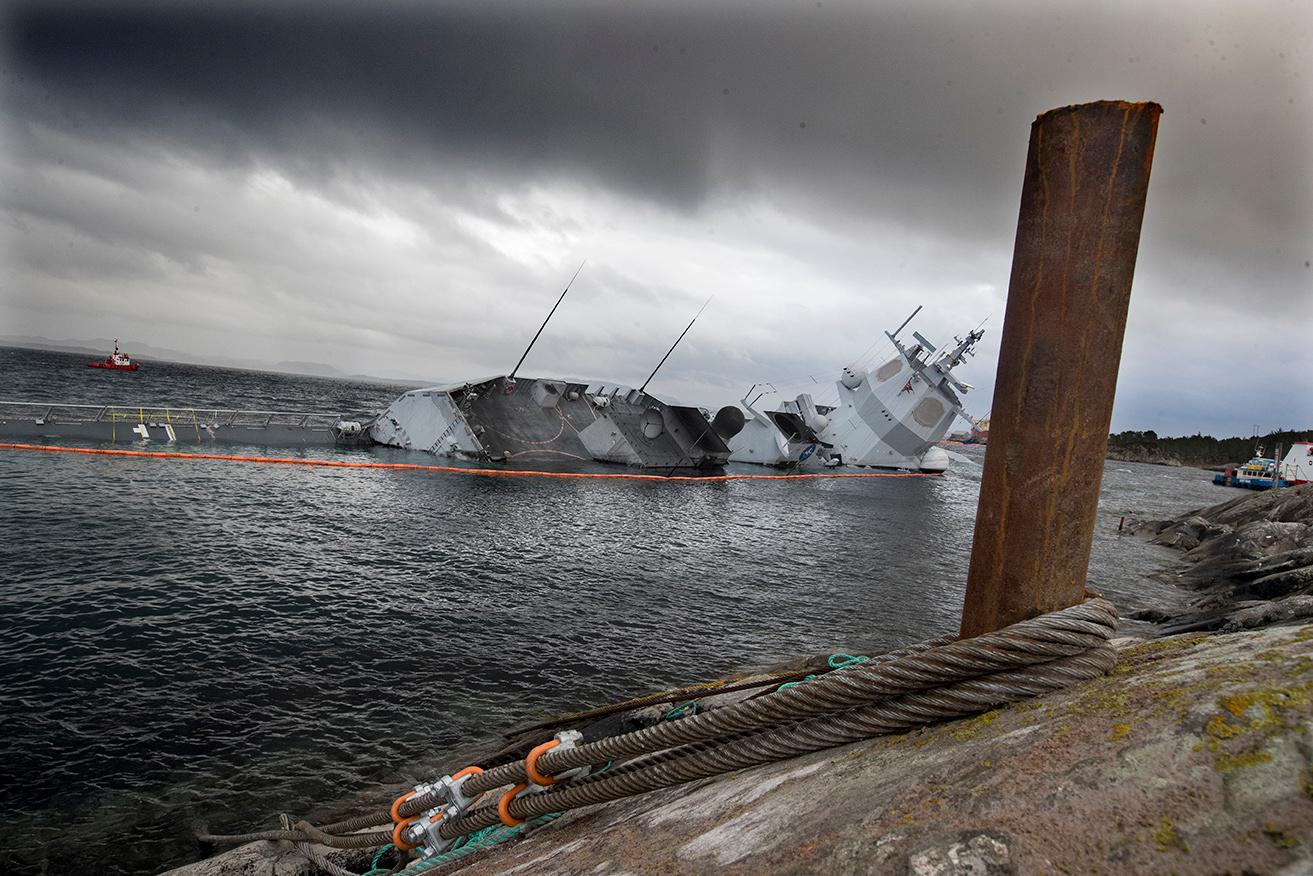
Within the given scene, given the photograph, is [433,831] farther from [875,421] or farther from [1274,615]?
[875,421]

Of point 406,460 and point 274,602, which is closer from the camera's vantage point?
point 274,602

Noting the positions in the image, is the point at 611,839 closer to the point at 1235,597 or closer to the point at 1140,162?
the point at 1140,162

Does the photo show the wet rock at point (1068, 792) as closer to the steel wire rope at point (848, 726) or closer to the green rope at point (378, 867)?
the steel wire rope at point (848, 726)

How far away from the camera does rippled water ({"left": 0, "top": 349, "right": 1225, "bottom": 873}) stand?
6.61m

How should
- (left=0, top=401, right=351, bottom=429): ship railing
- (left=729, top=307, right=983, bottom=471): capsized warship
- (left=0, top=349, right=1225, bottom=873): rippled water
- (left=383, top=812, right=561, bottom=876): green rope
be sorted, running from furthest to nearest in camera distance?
(left=729, top=307, right=983, bottom=471): capsized warship
(left=0, top=401, right=351, bottom=429): ship railing
(left=0, top=349, right=1225, bottom=873): rippled water
(left=383, top=812, right=561, bottom=876): green rope

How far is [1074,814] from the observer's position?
1.72m

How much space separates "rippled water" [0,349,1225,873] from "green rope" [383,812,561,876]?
3.18 meters

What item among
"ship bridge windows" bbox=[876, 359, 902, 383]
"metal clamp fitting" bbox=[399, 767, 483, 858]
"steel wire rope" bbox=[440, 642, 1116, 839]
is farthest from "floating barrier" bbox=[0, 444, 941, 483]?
"steel wire rope" bbox=[440, 642, 1116, 839]

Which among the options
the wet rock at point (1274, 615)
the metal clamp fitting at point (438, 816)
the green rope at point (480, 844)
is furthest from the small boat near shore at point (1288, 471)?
the metal clamp fitting at point (438, 816)

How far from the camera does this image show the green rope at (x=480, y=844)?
3883 millimetres

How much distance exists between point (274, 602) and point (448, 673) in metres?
4.22

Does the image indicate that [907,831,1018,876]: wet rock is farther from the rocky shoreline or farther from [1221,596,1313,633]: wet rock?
the rocky shoreline

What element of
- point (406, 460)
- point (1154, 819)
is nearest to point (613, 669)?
point (1154, 819)

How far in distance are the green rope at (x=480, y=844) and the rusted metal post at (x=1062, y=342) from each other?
2.97 m
